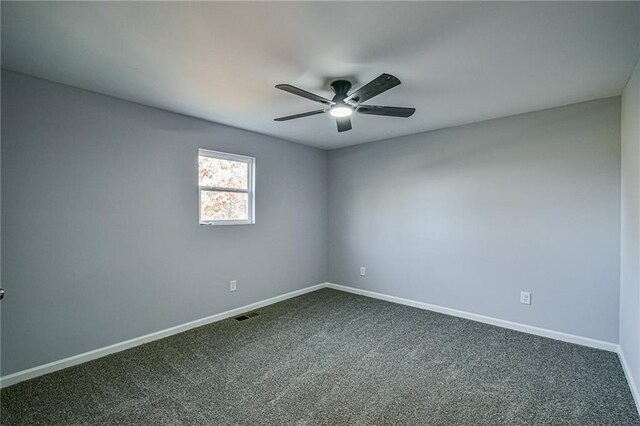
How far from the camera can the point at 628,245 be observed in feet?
7.79

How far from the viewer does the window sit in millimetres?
3496

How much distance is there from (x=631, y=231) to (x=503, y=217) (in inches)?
44.6

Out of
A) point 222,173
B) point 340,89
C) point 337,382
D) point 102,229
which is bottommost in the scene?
point 337,382

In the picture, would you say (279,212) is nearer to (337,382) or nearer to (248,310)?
(248,310)

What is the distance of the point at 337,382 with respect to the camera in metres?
2.27

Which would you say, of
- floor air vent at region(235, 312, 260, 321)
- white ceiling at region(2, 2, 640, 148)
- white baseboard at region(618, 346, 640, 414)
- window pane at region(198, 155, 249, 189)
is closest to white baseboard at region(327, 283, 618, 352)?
white baseboard at region(618, 346, 640, 414)

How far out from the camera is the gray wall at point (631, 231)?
6.74ft

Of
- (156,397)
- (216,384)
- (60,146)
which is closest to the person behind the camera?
(156,397)

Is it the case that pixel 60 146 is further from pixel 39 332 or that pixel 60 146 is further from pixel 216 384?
pixel 216 384

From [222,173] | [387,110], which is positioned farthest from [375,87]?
[222,173]

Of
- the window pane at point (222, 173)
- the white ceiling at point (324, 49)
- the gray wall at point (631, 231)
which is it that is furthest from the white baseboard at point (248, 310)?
the white ceiling at point (324, 49)

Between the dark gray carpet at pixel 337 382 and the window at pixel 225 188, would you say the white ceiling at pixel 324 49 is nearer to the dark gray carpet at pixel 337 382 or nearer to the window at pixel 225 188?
the window at pixel 225 188

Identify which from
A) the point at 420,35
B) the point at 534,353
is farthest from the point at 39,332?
the point at 534,353

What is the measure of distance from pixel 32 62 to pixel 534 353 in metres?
4.64
